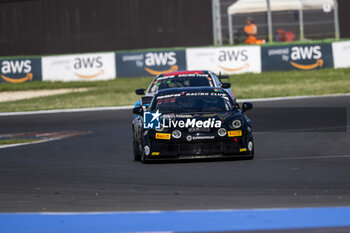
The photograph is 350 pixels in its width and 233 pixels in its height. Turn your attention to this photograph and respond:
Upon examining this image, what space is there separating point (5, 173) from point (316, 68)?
73.2 feet

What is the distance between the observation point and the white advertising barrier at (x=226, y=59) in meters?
32.8

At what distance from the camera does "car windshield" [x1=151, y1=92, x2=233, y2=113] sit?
1306cm

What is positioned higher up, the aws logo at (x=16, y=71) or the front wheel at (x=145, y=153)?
the front wheel at (x=145, y=153)

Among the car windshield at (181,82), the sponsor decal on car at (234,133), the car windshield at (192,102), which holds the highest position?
the car windshield at (192,102)

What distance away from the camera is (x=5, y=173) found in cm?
1231

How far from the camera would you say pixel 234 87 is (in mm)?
31906

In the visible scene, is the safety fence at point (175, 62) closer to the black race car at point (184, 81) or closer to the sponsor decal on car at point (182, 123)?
the black race car at point (184, 81)

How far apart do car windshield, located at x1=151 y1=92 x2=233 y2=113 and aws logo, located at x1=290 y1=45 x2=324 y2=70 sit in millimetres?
19549

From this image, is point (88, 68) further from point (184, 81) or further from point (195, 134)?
point (195, 134)

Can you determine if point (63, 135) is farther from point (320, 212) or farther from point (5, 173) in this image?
point (320, 212)

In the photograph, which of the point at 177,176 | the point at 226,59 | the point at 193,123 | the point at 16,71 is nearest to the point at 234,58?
the point at 226,59

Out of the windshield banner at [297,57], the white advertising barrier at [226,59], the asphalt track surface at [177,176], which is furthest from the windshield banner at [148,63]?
the asphalt track surface at [177,176]

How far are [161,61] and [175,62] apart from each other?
0.65m

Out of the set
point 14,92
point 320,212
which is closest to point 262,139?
point 320,212
